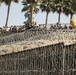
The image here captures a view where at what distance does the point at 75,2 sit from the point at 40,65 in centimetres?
3831

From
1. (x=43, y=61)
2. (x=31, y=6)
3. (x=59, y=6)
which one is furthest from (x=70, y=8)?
(x=43, y=61)

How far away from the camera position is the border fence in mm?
13174

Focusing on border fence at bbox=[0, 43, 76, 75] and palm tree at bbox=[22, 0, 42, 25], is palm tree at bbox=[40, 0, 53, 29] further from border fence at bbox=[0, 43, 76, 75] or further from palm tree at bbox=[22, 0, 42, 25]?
border fence at bbox=[0, 43, 76, 75]

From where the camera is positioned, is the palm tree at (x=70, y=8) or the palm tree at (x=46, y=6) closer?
the palm tree at (x=70, y=8)

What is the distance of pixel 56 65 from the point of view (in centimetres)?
1366

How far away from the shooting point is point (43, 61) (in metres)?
14.5

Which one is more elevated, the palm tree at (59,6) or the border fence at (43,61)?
the palm tree at (59,6)

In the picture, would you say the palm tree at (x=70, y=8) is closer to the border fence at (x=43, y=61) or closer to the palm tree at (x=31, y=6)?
the palm tree at (x=31, y=6)

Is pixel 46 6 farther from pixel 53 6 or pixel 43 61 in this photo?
pixel 43 61

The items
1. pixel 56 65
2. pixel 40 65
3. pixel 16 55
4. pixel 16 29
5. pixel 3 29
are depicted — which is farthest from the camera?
pixel 3 29

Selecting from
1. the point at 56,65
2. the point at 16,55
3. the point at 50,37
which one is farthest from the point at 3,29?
the point at 56,65

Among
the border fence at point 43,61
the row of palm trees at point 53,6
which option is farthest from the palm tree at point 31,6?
the border fence at point 43,61

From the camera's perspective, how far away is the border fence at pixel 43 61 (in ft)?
43.2

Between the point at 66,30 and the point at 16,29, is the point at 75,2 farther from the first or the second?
the point at 66,30
